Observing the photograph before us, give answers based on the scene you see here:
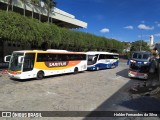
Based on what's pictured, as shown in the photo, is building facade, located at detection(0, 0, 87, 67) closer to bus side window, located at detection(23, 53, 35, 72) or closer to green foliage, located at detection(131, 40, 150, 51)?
bus side window, located at detection(23, 53, 35, 72)

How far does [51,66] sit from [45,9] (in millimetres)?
25135

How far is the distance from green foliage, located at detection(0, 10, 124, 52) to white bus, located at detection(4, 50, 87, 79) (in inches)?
201

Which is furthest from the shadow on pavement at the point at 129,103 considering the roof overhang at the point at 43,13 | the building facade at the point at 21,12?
the roof overhang at the point at 43,13

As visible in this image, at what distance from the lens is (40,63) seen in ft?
64.5

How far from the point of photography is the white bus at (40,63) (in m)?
17.9

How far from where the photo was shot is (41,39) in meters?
30.4

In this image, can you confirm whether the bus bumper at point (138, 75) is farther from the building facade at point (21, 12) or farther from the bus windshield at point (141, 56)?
the building facade at point (21, 12)

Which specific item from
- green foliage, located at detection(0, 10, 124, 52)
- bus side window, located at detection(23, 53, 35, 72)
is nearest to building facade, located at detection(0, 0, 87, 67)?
green foliage, located at detection(0, 10, 124, 52)

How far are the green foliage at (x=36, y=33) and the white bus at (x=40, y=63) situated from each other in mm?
5111

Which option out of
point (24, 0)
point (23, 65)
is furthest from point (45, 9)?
point (23, 65)

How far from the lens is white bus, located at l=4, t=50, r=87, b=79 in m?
17.9

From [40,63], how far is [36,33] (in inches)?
413

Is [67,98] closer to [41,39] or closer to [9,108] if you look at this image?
[9,108]

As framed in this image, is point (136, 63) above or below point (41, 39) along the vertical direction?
below
